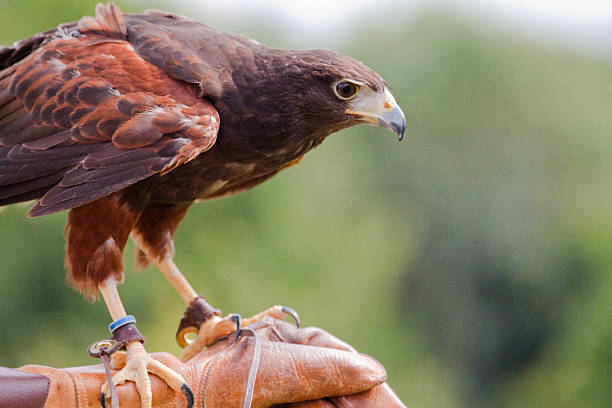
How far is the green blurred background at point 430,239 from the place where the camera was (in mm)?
14883

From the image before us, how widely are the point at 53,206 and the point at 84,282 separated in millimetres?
425

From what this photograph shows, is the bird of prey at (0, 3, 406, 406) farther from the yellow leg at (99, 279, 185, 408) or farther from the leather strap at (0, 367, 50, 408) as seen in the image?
the leather strap at (0, 367, 50, 408)

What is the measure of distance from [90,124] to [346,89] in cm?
114

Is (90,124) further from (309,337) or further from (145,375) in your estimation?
(309,337)

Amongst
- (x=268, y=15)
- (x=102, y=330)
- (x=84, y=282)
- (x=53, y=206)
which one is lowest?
(x=102, y=330)

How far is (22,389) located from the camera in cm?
288

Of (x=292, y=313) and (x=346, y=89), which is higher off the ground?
(x=346, y=89)

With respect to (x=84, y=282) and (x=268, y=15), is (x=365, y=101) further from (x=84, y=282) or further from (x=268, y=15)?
(x=268, y=15)

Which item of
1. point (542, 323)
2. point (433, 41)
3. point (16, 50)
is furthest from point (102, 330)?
point (433, 41)

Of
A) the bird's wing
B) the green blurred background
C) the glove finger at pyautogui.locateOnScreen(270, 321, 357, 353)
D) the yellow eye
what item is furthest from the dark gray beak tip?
the green blurred background

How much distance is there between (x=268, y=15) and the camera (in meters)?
25.0

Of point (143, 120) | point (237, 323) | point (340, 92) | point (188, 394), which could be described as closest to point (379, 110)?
point (340, 92)

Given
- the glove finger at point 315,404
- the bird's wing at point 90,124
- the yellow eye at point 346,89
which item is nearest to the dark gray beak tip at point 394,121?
the yellow eye at point 346,89

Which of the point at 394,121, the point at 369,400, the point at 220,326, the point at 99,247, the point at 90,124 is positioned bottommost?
the point at 220,326
